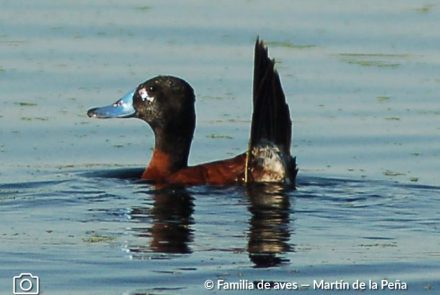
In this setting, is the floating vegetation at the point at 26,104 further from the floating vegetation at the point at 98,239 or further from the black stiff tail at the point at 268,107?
the floating vegetation at the point at 98,239

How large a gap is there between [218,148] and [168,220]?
2.50 m

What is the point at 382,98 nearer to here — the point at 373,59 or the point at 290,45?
the point at 373,59

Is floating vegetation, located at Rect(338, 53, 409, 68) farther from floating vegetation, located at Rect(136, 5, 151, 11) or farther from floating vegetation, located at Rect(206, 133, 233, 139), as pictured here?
floating vegetation, located at Rect(136, 5, 151, 11)

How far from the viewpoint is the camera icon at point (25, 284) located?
8.67m

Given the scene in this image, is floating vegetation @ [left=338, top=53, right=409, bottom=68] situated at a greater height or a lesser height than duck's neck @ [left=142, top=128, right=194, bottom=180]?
greater

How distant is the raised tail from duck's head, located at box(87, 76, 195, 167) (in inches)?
34.5

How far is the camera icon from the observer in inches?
341

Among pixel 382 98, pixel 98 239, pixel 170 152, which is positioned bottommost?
pixel 98 239

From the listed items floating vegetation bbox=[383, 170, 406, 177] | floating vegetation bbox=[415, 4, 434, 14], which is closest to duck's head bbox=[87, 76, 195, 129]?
floating vegetation bbox=[383, 170, 406, 177]

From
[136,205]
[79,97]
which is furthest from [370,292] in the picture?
[79,97]

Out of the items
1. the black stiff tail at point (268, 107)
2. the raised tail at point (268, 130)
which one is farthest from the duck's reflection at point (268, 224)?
the black stiff tail at point (268, 107)

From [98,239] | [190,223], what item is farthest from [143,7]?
[98,239]

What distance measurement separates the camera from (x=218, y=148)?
528 inches

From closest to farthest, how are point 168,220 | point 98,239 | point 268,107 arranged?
point 98,239
point 168,220
point 268,107
